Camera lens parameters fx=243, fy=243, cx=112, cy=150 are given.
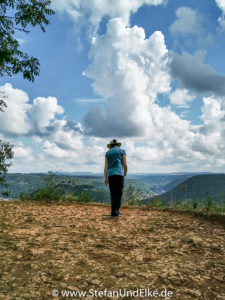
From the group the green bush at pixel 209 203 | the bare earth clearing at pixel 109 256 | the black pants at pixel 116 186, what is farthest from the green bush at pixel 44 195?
the green bush at pixel 209 203

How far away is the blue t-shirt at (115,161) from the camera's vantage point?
320 inches

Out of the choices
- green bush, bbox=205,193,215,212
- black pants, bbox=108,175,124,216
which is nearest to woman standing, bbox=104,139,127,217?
black pants, bbox=108,175,124,216

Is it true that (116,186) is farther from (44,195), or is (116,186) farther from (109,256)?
(44,195)

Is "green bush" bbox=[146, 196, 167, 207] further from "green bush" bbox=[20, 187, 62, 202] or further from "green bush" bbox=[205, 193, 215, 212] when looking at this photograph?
"green bush" bbox=[20, 187, 62, 202]

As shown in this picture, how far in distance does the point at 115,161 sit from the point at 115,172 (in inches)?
15.0

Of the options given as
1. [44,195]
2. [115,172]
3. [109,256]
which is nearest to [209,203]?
[115,172]

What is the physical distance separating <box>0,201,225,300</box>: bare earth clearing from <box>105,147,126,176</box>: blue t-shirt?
5.10 ft

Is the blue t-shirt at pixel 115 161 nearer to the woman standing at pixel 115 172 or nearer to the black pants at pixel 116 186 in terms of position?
the woman standing at pixel 115 172

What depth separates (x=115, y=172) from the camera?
8.08 metres

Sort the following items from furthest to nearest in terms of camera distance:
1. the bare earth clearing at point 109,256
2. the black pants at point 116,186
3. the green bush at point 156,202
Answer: the green bush at point 156,202
the black pants at point 116,186
the bare earth clearing at point 109,256

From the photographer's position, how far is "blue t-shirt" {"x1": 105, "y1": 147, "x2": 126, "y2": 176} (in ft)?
26.7

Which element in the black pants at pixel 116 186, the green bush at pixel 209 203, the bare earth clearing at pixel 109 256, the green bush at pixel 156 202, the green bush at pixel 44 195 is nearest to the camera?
the bare earth clearing at pixel 109 256

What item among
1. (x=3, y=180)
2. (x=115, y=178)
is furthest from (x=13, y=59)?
(x=115, y=178)

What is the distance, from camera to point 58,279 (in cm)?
359
